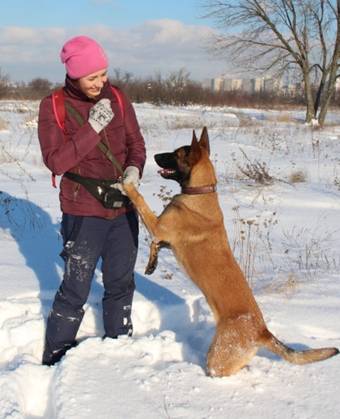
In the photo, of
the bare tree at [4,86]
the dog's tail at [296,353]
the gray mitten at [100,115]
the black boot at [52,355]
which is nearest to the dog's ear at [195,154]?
the gray mitten at [100,115]

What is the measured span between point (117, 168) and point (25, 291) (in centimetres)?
157

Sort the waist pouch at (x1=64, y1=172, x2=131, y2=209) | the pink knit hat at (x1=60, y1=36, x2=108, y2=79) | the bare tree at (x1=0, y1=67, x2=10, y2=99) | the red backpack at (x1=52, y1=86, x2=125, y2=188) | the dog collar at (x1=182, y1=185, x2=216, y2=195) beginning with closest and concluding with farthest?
the pink knit hat at (x1=60, y1=36, x2=108, y2=79) < the red backpack at (x1=52, y1=86, x2=125, y2=188) < the waist pouch at (x1=64, y1=172, x2=131, y2=209) < the dog collar at (x1=182, y1=185, x2=216, y2=195) < the bare tree at (x1=0, y1=67, x2=10, y2=99)

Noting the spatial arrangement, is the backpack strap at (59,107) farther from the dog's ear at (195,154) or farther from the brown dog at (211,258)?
the dog's ear at (195,154)

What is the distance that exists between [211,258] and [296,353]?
77cm

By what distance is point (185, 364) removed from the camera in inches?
117

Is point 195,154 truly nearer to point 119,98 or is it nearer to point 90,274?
point 119,98

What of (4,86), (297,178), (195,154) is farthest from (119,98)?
(4,86)

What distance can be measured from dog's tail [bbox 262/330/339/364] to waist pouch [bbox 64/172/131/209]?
4.01 feet

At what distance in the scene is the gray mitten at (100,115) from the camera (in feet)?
9.02

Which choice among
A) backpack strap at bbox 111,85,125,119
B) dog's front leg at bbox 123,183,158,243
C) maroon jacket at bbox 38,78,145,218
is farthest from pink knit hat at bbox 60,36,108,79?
dog's front leg at bbox 123,183,158,243

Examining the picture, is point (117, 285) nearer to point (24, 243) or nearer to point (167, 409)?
point (167, 409)

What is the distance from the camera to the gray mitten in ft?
9.02

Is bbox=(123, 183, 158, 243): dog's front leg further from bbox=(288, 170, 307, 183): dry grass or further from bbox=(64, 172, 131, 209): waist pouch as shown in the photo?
bbox=(288, 170, 307, 183): dry grass

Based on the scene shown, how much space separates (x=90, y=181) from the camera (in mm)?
2996
